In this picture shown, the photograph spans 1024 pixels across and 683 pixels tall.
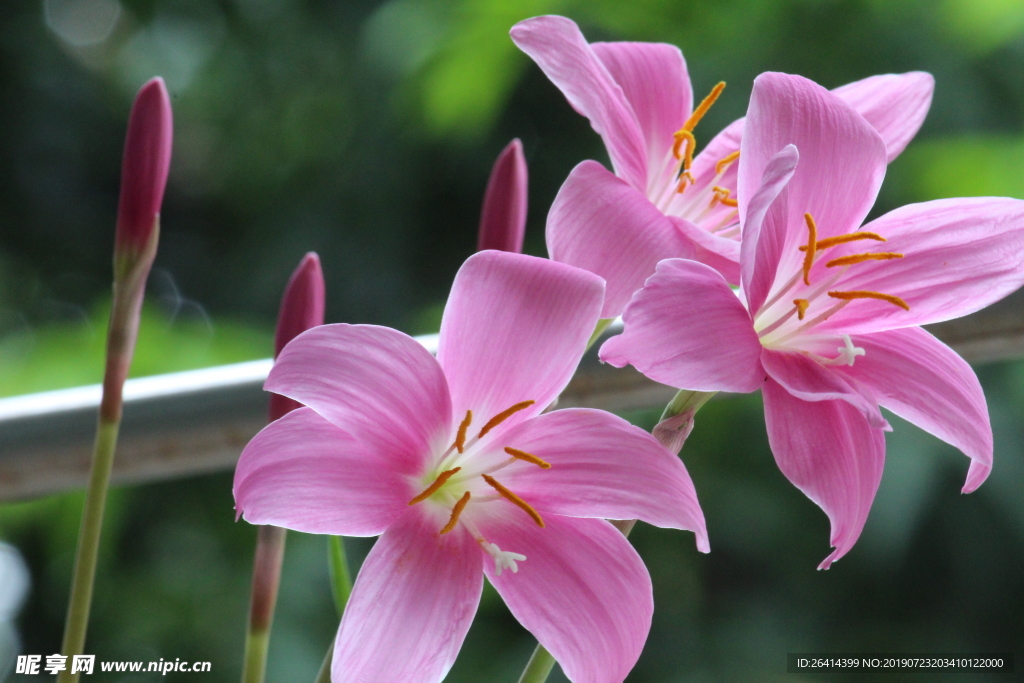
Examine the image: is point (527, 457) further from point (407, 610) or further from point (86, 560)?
point (86, 560)

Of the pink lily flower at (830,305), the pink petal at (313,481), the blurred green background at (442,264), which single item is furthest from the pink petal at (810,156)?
the blurred green background at (442,264)

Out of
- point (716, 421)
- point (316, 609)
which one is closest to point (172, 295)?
point (316, 609)

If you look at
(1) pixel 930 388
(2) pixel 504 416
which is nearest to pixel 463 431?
(2) pixel 504 416

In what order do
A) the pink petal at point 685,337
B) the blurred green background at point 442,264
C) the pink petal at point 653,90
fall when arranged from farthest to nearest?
1. the blurred green background at point 442,264
2. the pink petal at point 653,90
3. the pink petal at point 685,337

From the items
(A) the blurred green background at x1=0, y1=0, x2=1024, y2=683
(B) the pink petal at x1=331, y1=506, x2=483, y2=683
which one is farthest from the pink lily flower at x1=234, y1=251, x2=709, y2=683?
(A) the blurred green background at x1=0, y1=0, x2=1024, y2=683

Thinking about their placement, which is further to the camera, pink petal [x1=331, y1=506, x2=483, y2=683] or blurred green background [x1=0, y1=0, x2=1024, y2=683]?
blurred green background [x1=0, y1=0, x2=1024, y2=683]

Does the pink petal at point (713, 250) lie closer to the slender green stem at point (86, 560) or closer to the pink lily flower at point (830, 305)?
the pink lily flower at point (830, 305)

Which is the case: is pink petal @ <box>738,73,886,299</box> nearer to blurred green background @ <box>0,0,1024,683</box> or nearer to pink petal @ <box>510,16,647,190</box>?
pink petal @ <box>510,16,647,190</box>
